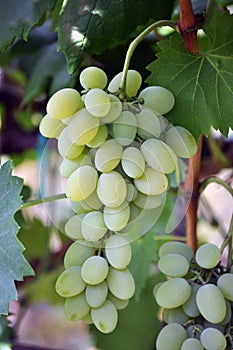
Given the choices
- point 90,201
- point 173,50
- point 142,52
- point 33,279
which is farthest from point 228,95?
point 33,279

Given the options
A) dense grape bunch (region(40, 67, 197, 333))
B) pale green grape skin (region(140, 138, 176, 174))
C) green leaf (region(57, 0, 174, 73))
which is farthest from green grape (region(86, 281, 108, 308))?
green leaf (region(57, 0, 174, 73))

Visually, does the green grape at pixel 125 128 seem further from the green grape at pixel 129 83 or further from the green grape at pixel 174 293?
the green grape at pixel 174 293

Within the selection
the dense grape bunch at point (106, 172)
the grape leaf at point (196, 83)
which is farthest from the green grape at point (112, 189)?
the grape leaf at point (196, 83)

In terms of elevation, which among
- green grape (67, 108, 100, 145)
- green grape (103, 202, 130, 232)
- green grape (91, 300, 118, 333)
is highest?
green grape (67, 108, 100, 145)

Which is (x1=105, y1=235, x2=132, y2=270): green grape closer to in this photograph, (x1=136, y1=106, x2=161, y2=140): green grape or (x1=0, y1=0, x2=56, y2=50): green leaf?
(x1=136, y1=106, x2=161, y2=140): green grape

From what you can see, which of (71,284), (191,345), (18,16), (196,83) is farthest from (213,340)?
(18,16)

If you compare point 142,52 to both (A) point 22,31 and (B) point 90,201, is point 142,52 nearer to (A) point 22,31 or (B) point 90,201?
(A) point 22,31
